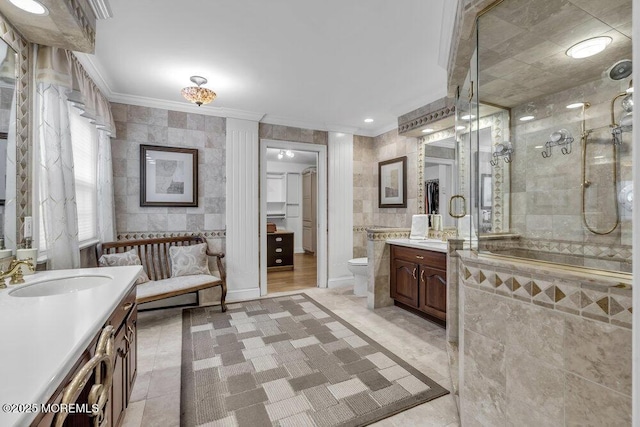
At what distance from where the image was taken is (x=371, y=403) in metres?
1.75

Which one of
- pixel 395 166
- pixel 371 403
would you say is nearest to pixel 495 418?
pixel 371 403

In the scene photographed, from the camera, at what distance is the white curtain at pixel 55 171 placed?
5.98 ft

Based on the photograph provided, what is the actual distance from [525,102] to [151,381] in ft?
11.3

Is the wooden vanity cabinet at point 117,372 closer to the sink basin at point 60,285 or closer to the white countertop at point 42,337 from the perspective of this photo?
the white countertop at point 42,337

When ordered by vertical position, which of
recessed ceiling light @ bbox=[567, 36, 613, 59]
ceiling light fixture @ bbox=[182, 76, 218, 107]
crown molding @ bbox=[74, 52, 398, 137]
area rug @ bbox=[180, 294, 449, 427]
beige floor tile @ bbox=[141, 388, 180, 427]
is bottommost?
beige floor tile @ bbox=[141, 388, 180, 427]

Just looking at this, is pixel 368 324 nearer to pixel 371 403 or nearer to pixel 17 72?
pixel 371 403

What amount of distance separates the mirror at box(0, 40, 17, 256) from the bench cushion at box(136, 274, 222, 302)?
1229mm

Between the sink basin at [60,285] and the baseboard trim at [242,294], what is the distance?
7.11 feet

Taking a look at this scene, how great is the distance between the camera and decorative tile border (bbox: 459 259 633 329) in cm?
89

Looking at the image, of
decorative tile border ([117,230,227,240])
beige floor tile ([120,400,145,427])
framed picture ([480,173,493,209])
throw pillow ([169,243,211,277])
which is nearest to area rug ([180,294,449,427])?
beige floor tile ([120,400,145,427])

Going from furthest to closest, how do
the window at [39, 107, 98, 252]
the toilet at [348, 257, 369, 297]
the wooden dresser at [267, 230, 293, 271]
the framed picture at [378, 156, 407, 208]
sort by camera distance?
1. the wooden dresser at [267, 230, 293, 271]
2. the framed picture at [378, 156, 407, 208]
3. the toilet at [348, 257, 369, 297]
4. the window at [39, 107, 98, 252]

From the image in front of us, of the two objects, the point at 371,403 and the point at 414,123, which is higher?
the point at 414,123

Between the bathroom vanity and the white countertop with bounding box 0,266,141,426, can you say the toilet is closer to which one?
the bathroom vanity

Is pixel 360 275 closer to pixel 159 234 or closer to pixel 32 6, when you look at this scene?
pixel 159 234
